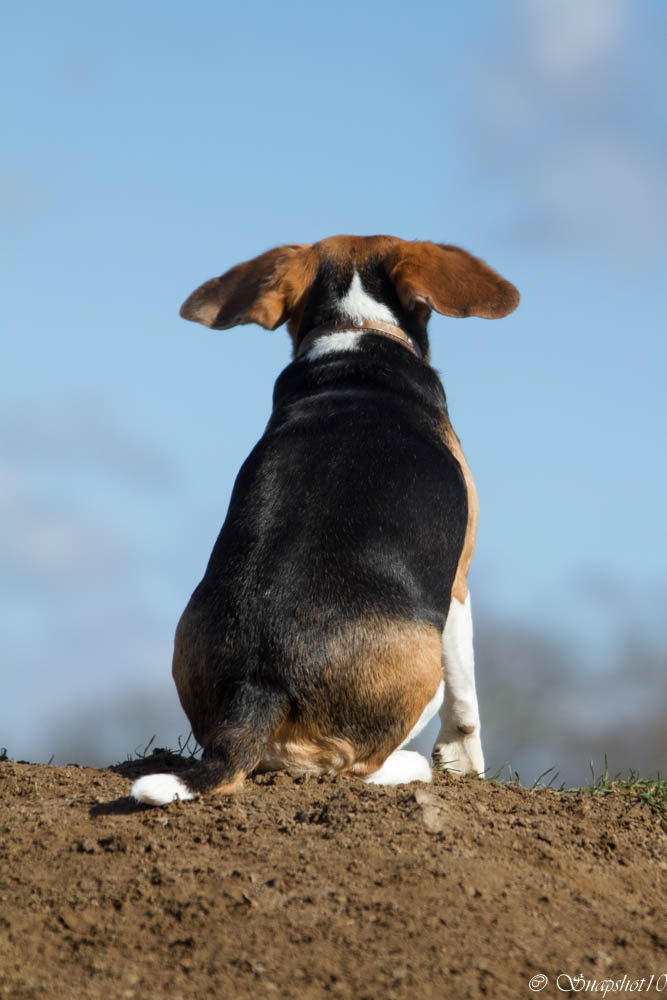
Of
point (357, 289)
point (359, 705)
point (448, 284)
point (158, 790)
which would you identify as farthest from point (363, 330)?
point (158, 790)

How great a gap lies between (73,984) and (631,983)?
1799mm

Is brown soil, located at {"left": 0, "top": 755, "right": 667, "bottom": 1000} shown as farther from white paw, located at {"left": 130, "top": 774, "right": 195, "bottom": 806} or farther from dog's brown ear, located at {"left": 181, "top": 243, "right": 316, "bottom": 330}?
dog's brown ear, located at {"left": 181, "top": 243, "right": 316, "bottom": 330}

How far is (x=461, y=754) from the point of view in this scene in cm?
660

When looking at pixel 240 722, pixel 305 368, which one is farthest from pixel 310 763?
pixel 305 368

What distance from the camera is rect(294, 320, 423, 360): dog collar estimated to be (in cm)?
670

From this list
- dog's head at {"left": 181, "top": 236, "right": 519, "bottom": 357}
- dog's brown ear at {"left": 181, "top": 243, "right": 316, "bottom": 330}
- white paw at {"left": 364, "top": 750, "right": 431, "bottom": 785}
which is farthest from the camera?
dog's brown ear at {"left": 181, "top": 243, "right": 316, "bottom": 330}

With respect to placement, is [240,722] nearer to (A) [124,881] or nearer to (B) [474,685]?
(A) [124,881]

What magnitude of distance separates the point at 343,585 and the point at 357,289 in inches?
91.5

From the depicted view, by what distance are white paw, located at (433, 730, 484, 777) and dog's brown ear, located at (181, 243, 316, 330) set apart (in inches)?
106

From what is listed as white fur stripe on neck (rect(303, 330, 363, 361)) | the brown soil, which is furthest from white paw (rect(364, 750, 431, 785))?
white fur stripe on neck (rect(303, 330, 363, 361))

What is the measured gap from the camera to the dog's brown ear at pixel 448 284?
6.74 meters

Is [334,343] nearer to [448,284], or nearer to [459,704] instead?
[448,284]

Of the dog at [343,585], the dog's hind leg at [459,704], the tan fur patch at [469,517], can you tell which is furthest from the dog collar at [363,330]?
the dog's hind leg at [459,704]

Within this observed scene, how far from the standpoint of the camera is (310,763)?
523 cm
